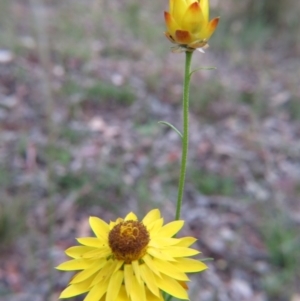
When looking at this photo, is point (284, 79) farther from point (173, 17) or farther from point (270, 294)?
point (173, 17)

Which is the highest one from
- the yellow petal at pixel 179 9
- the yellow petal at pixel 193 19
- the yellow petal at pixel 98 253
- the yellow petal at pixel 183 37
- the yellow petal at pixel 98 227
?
the yellow petal at pixel 179 9

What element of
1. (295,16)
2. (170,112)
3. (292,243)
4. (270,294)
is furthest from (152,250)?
(295,16)

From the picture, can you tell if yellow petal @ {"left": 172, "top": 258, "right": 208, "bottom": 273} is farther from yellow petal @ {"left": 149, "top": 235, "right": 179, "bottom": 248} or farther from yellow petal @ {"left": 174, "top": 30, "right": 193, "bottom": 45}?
yellow petal @ {"left": 174, "top": 30, "right": 193, "bottom": 45}

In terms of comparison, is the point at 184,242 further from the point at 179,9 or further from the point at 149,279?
the point at 179,9

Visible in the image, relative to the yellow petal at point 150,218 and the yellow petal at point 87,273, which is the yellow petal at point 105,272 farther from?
the yellow petal at point 150,218

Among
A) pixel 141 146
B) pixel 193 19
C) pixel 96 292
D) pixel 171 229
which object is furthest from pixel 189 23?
pixel 141 146

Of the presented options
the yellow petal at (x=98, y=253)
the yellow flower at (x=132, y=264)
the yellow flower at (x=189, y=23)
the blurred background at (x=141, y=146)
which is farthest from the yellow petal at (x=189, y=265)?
the blurred background at (x=141, y=146)
